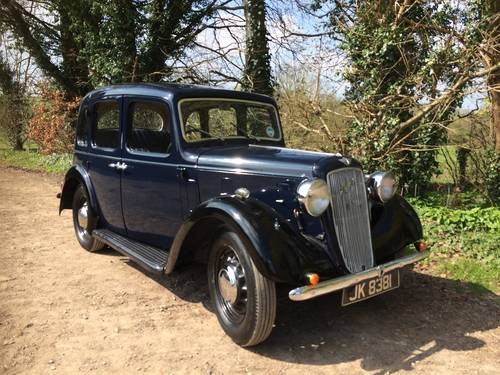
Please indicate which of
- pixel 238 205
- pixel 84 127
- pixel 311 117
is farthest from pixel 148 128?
pixel 311 117

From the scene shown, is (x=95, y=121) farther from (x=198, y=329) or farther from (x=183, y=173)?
(x=198, y=329)

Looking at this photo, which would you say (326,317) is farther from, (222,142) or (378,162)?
(378,162)

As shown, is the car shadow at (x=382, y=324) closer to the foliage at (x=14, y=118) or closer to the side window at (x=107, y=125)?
the side window at (x=107, y=125)

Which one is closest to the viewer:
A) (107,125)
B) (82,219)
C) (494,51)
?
(107,125)

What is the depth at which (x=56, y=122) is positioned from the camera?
15578 millimetres

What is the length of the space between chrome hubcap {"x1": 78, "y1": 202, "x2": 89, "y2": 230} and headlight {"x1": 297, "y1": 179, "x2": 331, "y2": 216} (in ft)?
10.4

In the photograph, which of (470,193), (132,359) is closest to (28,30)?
(470,193)

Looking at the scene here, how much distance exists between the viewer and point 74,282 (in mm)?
4754

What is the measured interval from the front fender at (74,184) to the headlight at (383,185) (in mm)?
3118

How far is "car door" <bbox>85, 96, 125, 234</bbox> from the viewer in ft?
16.3

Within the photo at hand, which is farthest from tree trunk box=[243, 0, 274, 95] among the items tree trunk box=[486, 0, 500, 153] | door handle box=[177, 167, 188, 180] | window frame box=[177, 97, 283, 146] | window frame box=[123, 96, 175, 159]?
door handle box=[177, 167, 188, 180]

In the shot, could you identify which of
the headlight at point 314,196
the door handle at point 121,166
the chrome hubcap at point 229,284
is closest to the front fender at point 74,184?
the door handle at point 121,166

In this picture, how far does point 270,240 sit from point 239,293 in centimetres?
54

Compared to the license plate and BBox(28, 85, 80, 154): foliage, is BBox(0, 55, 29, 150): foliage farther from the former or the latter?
the license plate
